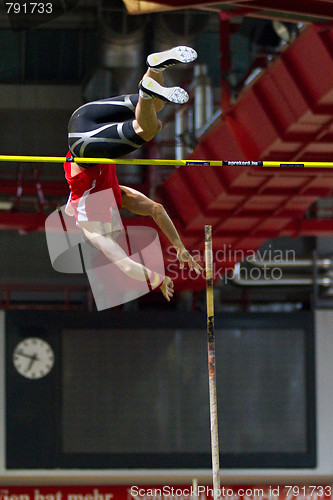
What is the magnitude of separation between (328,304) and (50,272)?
387cm

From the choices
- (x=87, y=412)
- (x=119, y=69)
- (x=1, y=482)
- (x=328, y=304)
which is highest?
(x=119, y=69)

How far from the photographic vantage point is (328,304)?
1159 centimetres

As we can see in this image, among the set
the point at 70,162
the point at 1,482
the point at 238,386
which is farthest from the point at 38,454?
the point at 70,162

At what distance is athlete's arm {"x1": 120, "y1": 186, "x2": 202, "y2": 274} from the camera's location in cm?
462

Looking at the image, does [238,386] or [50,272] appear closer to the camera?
[238,386]

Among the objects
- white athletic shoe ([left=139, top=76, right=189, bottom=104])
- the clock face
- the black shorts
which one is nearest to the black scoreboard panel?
the clock face

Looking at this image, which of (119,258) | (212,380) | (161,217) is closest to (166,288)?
(119,258)

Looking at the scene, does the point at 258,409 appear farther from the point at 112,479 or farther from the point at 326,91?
the point at 326,91

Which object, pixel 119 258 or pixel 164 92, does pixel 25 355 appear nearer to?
pixel 119 258

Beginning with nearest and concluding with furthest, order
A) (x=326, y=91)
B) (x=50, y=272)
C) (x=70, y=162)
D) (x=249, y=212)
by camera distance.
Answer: (x=70, y=162) < (x=326, y=91) < (x=249, y=212) < (x=50, y=272)

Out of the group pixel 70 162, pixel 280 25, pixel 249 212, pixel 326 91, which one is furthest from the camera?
pixel 249 212

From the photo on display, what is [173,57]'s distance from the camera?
3.81 meters

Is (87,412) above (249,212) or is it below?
below

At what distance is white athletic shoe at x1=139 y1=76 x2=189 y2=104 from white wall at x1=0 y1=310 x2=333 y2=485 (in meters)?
7.40
